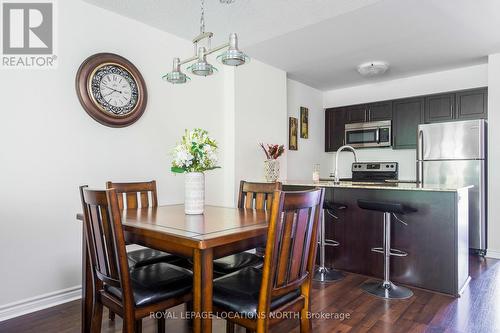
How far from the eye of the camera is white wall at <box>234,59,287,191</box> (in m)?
4.02

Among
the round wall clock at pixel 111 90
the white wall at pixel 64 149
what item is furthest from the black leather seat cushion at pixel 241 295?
the round wall clock at pixel 111 90

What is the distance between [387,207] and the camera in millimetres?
2738

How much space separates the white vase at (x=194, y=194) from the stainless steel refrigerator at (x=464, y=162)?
11.1 ft

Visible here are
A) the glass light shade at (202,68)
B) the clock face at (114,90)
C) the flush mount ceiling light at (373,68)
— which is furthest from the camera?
the flush mount ceiling light at (373,68)

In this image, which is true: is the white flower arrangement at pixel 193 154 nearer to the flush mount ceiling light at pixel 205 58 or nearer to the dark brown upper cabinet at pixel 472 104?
the flush mount ceiling light at pixel 205 58

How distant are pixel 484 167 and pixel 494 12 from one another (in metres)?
1.83

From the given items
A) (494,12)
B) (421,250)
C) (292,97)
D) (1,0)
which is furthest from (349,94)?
(1,0)

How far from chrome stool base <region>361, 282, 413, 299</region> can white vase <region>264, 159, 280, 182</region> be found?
5.80 ft

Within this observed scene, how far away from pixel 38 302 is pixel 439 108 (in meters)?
5.16

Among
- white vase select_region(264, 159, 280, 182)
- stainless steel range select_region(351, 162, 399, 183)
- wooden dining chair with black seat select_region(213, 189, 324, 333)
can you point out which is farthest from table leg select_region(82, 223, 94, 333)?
stainless steel range select_region(351, 162, 399, 183)

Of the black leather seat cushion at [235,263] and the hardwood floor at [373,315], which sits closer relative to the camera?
the black leather seat cushion at [235,263]

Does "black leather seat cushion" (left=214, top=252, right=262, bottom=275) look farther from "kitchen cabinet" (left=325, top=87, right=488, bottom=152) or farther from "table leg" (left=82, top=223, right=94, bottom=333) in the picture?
"kitchen cabinet" (left=325, top=87, right=488, bottom=152)

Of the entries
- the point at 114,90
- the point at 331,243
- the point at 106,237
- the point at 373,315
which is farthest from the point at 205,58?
the point at 331,243

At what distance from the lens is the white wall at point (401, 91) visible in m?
4.54
